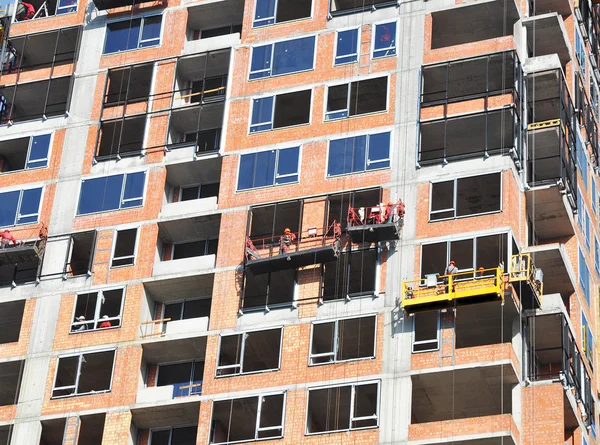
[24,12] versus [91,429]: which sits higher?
[24,12]

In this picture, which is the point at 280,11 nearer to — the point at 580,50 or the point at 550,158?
the point at 550,158

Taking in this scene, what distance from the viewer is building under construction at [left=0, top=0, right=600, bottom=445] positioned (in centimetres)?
6800

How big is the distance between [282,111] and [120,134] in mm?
8674

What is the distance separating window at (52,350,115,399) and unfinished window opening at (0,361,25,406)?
75.5 inches

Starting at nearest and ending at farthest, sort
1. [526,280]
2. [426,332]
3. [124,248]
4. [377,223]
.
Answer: [526,280]
[426,332]
[377,223]
[124,248]

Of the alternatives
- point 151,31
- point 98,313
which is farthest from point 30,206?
point 151,31

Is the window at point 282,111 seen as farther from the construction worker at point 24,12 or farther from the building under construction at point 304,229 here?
the construction worker at point 24,12

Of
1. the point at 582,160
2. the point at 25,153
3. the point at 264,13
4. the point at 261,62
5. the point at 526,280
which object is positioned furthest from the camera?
the point at 25,153

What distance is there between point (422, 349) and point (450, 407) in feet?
11.9

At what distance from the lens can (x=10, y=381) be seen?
247ft

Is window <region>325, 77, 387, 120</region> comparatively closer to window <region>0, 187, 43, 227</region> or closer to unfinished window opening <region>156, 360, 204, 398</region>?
unfinished window opening <region>156, 360, 204, 398</region>

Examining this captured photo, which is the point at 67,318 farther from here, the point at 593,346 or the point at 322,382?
the point at 593,346

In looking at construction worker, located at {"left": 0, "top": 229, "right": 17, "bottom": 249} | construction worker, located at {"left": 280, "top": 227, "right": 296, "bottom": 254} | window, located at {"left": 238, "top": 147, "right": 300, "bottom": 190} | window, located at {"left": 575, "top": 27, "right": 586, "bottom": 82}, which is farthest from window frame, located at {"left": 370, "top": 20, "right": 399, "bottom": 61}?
construction worker, located at {"left": 0, "top": 229, "right": 17, "bottom": 249}

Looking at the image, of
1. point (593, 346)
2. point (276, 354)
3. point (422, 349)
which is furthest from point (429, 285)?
point (593, 346)
